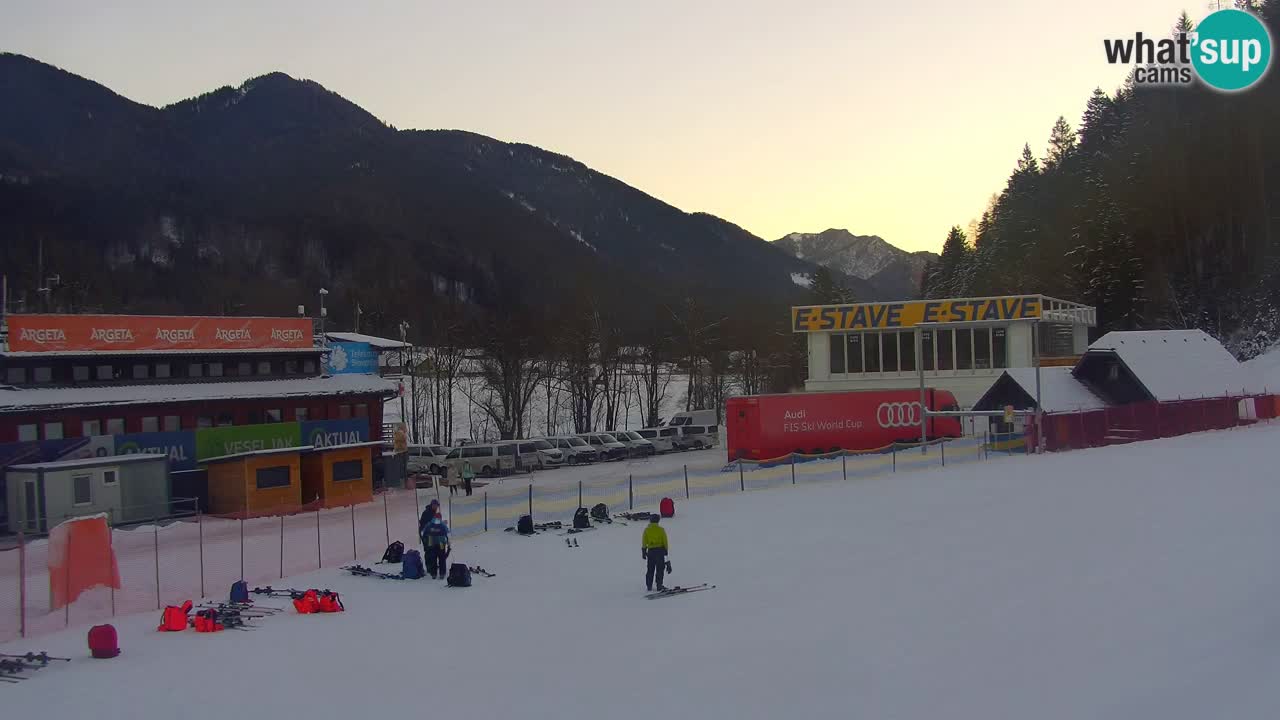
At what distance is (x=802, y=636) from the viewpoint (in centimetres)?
1373

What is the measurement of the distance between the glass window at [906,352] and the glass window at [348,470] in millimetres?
33292

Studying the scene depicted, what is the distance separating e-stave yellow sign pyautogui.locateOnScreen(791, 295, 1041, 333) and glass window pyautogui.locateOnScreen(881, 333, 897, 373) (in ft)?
2.89

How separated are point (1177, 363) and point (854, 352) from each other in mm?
18219

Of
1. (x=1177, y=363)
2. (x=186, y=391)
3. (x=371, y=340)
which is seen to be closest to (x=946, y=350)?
(x=1177, y=363)

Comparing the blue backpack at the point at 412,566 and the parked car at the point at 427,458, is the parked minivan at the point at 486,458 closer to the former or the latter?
the parked car at the point at 427,458

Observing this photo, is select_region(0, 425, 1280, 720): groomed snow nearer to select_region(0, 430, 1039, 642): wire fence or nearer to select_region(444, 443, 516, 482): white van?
select_region(0, 430, 1039, 642): wire fence

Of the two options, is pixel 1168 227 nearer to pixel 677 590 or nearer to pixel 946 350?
pixel 946 350

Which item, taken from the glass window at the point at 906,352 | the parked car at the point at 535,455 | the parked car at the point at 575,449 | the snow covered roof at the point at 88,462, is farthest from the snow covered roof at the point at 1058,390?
the snow covered roof at the point at 88,462

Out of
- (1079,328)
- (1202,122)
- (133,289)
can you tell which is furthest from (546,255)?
(1079,328)

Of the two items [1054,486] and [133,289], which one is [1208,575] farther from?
[133,289]

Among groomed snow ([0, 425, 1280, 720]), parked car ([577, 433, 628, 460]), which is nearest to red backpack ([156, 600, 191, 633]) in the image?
groomed snow ([0, 425, 1280, 720])

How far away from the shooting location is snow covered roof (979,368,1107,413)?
42406mm

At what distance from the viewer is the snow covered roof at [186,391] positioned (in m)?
33.9

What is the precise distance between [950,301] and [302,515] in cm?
3826
